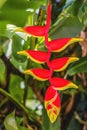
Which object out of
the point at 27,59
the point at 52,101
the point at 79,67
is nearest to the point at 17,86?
the point at 27,59

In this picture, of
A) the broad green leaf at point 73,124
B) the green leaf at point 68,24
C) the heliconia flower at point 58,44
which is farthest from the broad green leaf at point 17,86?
the heliconia flower at point 58,44

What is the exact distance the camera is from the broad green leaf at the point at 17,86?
998 millimetres

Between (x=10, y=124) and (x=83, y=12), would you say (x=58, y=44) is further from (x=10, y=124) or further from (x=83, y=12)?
(x=10, y=124)

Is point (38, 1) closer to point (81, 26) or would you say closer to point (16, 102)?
point (81, 26)

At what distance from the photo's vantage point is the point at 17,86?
101 centimetres

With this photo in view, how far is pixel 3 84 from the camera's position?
103cm

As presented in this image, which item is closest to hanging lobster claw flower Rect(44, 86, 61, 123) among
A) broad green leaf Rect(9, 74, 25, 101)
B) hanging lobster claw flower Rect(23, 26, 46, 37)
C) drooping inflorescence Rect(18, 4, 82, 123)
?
drooping inflorescence Rect(18, 4, 82, 123)

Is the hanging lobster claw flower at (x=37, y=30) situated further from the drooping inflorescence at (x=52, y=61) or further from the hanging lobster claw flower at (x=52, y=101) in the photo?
the hanging lobster claw flower at (x=52, y=101)

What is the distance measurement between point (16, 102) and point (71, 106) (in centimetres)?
19

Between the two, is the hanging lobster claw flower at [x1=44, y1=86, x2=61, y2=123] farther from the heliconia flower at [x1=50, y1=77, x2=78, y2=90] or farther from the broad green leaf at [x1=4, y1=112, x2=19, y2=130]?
the broad green leaf at [x1=4, y1=112, x2=19, y2=130]

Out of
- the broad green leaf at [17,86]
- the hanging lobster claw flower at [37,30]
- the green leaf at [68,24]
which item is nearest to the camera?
the hanging lobster claw flower at [37,30]

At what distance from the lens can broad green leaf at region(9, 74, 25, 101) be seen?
1.00 m

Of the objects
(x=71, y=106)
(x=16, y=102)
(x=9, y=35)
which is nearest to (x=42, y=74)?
(x=9, y=35)

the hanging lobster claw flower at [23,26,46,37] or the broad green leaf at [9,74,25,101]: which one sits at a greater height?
the hanging lobster claw flower at [23,26,46,37]
